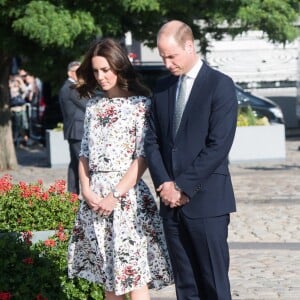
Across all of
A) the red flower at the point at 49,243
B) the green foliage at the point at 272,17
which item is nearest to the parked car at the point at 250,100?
the green foliage at the point at 272,17

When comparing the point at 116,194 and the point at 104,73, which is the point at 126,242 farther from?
the point at 104,73

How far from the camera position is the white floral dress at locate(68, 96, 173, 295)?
238 inches

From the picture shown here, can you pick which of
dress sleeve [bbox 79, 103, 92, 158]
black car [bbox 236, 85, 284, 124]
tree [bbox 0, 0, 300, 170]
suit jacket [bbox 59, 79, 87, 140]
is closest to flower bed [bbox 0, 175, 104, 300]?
dress sleeve [bbox 79, 103, 92, 158]

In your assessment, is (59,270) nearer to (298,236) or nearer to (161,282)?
(161,282)

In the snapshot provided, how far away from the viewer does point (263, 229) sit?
452 inches

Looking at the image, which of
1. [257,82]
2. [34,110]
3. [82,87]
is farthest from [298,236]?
[257,82]

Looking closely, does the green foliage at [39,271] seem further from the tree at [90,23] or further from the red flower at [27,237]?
the tree at [90,23]

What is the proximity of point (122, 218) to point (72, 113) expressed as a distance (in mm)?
6882

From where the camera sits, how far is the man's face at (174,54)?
564 centimetres

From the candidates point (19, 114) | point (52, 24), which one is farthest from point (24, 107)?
point (52, 24)

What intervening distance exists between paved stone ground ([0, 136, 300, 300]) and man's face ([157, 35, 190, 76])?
2772mm

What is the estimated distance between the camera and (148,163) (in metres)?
5.87

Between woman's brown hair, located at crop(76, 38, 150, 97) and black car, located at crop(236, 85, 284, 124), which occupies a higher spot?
woman's brown hair, located at crop(76, 38, 150, 97)

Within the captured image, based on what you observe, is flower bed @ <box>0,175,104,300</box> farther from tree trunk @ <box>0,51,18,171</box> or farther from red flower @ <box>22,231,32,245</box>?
tree trunk @ <box>0,51,18,171</box>
